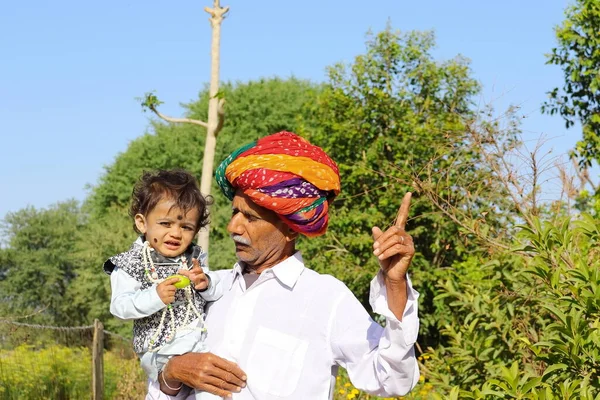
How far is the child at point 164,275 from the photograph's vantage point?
3.48m

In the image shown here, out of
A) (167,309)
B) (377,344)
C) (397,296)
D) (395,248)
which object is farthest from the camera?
(167,309)

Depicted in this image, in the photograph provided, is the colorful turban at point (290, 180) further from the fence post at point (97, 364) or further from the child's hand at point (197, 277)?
the fence post at point (97, 364)

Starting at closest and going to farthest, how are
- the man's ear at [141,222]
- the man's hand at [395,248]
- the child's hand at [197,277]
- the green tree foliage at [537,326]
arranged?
1. the man's hand at [395,248]
2. the child's hand at [197,277]
3. the man's ear at [141,222]
4. the green tree foliage at [537,326]

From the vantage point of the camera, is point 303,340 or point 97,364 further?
point 97,364

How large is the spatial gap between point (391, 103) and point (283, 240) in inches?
515

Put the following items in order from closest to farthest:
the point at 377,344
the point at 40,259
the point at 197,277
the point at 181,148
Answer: the point at 377,344, the point at 197,277, the point at 181,148, the point at 40,259

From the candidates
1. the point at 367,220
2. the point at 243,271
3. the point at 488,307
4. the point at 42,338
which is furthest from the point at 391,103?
the point at 243,271

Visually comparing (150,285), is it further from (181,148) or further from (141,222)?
(181,148)

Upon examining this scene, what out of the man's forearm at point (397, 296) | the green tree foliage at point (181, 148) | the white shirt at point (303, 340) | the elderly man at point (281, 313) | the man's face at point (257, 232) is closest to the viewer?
the man's forearm at point (397, 296)

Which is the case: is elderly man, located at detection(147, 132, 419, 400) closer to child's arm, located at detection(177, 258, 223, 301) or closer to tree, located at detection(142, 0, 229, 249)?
child's arm, located at detection(177, 258, 223, 301)

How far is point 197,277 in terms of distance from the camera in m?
3.47

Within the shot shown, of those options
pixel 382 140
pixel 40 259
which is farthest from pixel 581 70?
pixel 40 259

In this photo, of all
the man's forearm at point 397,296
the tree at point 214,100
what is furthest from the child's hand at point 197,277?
the tree at point 214,100

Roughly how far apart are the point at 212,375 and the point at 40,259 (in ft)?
107
